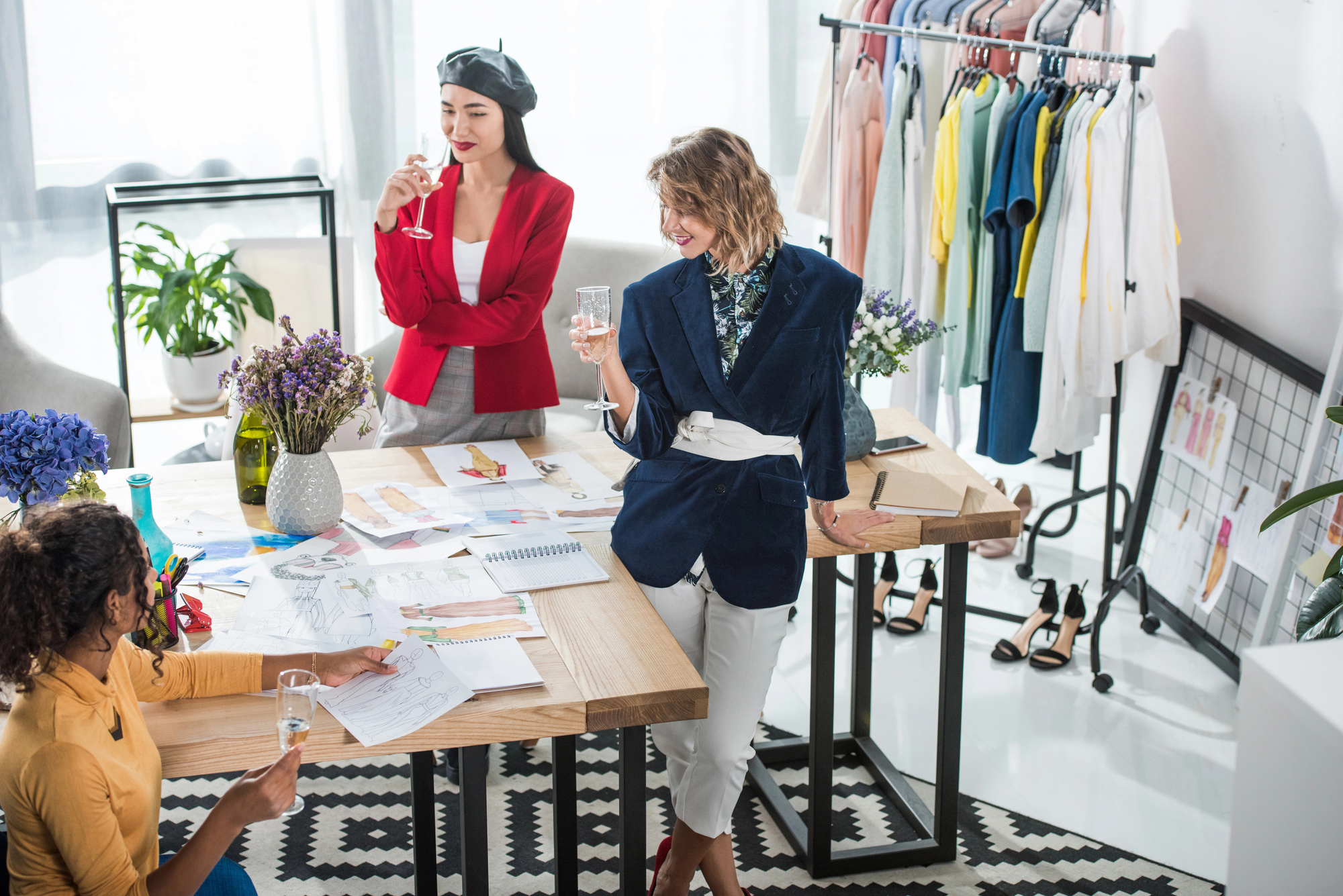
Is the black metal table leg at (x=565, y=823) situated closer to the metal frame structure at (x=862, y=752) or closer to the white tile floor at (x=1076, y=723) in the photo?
the metal frame structure at (x=862, y=752)

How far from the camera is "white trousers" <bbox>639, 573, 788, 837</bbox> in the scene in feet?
6.12

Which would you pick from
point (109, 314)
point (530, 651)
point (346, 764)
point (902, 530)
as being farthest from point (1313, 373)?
point (109, 314)

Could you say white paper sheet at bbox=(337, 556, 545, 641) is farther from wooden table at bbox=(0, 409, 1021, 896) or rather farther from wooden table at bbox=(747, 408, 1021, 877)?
wooden table at bbox=(747, 408, 1021, 877)

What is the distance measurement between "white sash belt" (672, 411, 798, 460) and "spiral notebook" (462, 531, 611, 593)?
0.25 metres

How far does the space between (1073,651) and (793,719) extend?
0.91 meters

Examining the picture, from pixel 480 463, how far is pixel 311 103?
2.32 m

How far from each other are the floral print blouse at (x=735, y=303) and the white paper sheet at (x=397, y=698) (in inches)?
25.8

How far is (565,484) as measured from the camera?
7.42ft

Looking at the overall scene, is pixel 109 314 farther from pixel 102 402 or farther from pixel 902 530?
pixel 902 530

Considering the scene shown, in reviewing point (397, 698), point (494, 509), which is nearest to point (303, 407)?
point (494, 509)

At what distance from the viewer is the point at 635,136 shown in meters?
4.43

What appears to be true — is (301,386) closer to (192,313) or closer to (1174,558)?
(192,313)

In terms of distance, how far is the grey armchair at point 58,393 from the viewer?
300 centimetres

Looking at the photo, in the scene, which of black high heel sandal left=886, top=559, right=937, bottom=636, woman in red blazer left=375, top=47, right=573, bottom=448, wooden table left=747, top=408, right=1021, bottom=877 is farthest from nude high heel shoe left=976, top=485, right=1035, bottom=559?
woman in red blazer left=375, top=47, right=573, bottom=448
